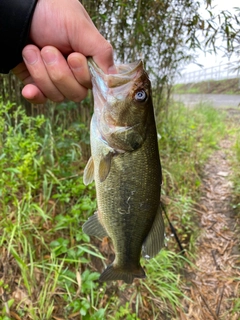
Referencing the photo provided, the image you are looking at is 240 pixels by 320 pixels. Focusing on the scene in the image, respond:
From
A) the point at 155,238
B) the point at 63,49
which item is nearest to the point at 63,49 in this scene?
the point at 63,49

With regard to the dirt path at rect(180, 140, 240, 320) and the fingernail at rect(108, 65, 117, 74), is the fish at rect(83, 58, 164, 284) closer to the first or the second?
the fingernail at rect(108, 65, 117, 74)

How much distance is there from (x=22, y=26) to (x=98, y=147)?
63 centimetres

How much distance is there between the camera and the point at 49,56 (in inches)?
49.9

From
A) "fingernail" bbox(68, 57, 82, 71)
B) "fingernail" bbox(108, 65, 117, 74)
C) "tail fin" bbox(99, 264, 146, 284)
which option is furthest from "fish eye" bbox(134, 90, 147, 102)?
"tail fin" bbox(99, 264, 146, 284)

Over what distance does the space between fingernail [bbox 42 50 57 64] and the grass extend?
1.14m

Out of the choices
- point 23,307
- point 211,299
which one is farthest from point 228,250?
point 23,307

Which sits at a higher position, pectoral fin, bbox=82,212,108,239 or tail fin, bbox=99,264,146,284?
pectoral fin, bbox=82,212,108,239

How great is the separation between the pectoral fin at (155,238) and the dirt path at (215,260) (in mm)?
1240

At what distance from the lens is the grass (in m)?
2.14

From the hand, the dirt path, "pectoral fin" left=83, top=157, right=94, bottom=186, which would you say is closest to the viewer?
the hand

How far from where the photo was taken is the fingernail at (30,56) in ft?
A: 4.23

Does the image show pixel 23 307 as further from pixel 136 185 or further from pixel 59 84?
pixel 59 84

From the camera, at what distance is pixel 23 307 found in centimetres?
206

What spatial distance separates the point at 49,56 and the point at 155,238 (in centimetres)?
108
